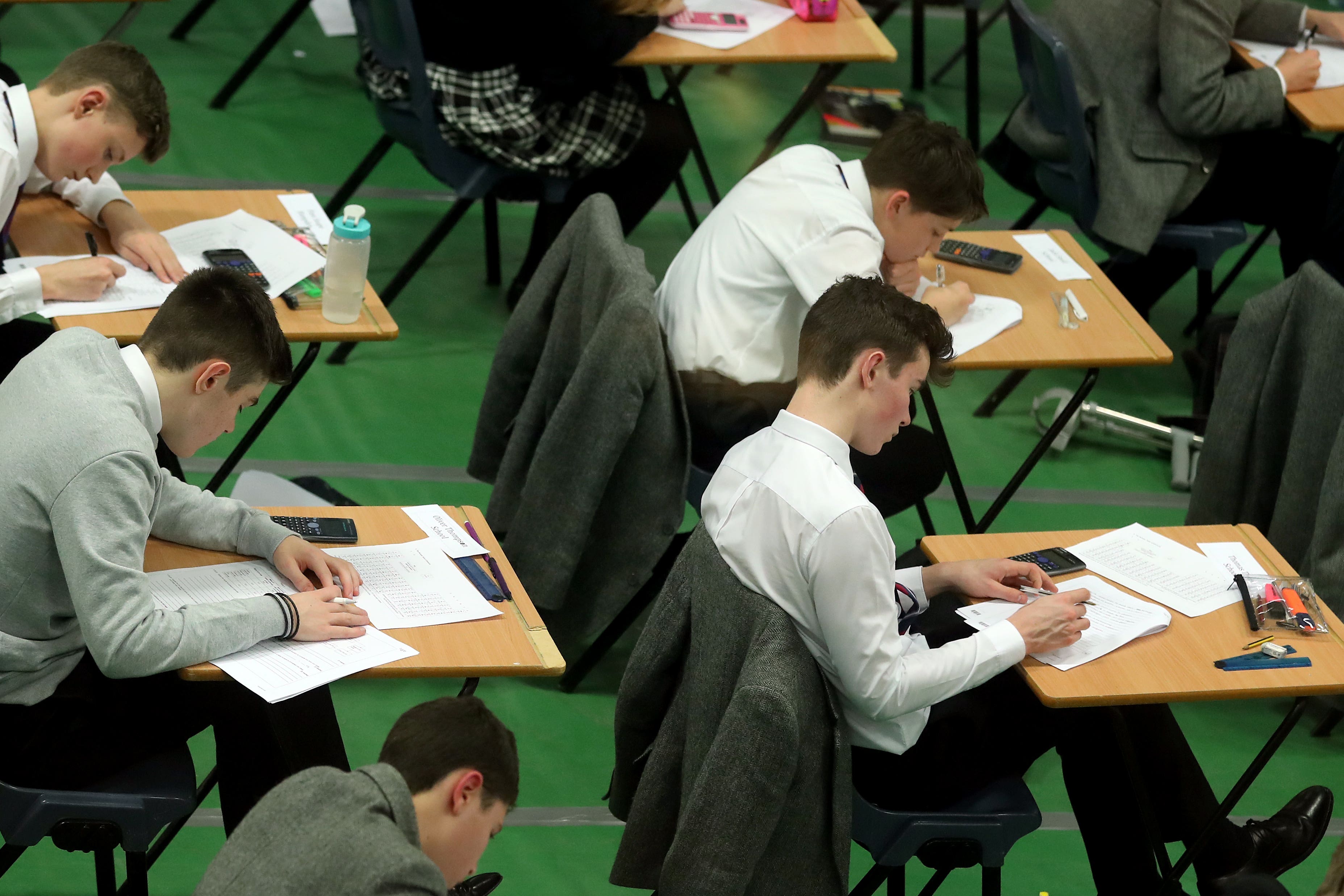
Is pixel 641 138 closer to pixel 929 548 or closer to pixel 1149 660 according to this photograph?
pixel 929 548

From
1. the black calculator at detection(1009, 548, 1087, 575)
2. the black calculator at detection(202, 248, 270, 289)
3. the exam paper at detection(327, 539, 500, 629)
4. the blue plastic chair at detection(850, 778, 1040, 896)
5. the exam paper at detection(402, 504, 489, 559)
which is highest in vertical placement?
the black calculator at detection(202, 248, 270, 289)

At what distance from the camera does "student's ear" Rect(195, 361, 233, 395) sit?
2.21 m

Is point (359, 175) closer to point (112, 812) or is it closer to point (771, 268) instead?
point (771, 268)

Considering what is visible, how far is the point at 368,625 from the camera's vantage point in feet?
7.27

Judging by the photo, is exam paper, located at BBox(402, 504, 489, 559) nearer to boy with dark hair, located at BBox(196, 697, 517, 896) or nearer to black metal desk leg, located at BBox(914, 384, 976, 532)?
boy with dark hair, located at BBox(196, 697, 517, 896)

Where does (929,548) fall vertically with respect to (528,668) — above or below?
below

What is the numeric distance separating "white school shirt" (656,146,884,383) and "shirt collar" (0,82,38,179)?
1250 millimetres

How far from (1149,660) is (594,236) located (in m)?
1.30

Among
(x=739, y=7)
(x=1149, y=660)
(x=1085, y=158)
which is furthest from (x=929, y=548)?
(x=739, y=7)

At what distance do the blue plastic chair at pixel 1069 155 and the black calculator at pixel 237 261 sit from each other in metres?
2.14

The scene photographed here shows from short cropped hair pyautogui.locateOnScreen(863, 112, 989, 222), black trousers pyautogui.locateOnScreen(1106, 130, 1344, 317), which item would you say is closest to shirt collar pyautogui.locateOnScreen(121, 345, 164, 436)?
short cropped hair pyautogui.locateOnScreen(863, 112, 989, 222)

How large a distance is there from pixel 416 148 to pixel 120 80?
53.3 inches

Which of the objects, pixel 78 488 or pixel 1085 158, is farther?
pixel 1085 158

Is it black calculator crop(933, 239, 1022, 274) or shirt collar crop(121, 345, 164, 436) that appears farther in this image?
black calculator crop(933, 239, 1022, 274)
